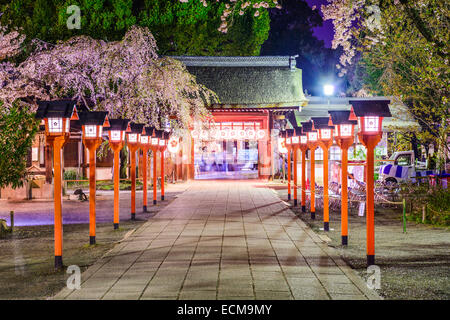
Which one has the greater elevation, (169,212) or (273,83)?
(273,83)

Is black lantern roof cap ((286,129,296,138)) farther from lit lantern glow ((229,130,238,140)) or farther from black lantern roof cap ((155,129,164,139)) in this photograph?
lit lantern glow ((229,130,238,140))

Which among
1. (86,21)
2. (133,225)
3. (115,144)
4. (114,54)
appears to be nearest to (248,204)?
(133,225)

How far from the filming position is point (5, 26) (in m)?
19.6

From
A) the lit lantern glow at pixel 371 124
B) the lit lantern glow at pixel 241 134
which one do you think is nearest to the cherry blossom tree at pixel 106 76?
the lit lantern glow at pixel 241 134

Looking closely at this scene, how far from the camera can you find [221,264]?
7.16m

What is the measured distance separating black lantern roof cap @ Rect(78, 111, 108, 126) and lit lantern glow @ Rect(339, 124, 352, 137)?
16.6 ft

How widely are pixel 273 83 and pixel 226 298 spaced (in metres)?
21.6

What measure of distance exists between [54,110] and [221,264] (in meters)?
3.84

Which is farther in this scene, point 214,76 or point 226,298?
point 214,76

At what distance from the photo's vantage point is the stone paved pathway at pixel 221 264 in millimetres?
5711

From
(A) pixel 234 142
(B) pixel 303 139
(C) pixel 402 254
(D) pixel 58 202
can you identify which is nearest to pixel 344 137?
(C) pixel 402 254

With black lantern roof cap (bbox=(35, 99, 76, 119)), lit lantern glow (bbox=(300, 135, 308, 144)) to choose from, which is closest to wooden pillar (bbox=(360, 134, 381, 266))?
black lantern roof cap (bbox=(35, 99, 76, 119))

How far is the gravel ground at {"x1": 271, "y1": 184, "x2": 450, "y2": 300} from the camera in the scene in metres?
6.04

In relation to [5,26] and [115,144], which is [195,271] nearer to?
[115,144]
